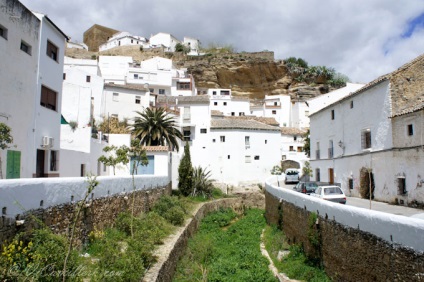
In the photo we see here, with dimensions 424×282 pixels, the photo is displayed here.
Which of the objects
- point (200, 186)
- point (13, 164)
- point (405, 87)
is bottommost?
point (200, 186)

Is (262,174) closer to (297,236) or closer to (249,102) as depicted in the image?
(249,102)

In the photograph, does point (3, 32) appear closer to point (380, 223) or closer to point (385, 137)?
point (380, 223)

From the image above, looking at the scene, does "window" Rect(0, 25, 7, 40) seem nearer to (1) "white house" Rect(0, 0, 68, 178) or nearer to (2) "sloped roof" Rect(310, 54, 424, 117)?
(1) "white house" Rect(0, 0, 68, 178)

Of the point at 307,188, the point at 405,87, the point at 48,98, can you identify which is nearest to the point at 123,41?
the point at 48,98

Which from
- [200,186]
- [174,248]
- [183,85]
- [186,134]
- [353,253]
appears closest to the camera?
[353,253]

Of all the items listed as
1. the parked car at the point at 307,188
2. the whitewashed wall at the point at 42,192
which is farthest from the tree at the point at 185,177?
the whitewashed wall at the point at 42,192

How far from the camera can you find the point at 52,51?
56.9ft

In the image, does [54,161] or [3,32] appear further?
[54,161]

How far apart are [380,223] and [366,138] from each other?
53.8ft

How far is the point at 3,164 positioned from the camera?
44.5 ft

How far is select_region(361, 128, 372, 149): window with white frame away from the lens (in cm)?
2266

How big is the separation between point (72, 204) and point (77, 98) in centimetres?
1685

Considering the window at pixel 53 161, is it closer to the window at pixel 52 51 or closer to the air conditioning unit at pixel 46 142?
the air conditioning unit at pixel 46 142

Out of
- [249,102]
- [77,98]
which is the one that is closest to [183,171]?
[77,98]
